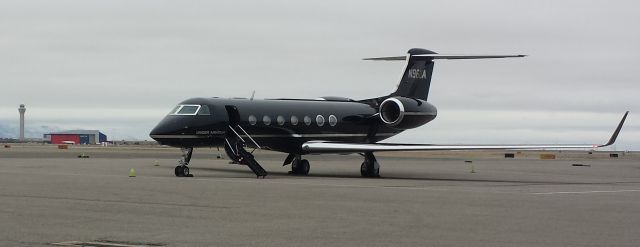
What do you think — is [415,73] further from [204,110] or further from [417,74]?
[204,110]

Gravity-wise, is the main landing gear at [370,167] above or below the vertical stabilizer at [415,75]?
below

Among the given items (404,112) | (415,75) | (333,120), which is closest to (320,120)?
(333,120)

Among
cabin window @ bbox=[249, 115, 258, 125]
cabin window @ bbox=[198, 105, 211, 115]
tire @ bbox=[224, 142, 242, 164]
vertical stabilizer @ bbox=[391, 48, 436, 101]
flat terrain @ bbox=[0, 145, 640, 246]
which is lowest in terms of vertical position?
flat terrain @ bbox=[0, 145, 640, 246]

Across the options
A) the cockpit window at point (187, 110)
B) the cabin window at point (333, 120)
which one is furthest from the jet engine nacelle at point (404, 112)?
the cockpit window at point (187, 110)

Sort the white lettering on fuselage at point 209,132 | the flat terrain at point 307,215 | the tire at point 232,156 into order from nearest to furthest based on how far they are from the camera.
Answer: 1. the flat terrain at point 307,215
2. the tire at point 232,156
3. the white lettering on fuselage at point 209,132

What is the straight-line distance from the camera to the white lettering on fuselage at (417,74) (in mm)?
38656

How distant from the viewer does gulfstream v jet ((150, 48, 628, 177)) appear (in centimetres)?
3072

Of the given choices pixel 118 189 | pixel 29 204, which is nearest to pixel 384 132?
pixel 118 189

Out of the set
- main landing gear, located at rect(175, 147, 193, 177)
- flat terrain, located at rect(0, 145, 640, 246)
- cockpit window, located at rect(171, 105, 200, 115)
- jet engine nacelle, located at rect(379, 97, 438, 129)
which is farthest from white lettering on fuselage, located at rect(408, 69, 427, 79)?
flat terrain, located at rect(0, 145, 640, 246)

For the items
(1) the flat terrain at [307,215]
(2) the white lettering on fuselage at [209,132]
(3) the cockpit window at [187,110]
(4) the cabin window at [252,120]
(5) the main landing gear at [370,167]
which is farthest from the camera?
(5) the main landing gear at [370,167]

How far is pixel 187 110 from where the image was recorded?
31.2 metres

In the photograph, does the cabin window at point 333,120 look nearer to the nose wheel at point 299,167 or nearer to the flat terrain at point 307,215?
the nose wheel at point 299,167

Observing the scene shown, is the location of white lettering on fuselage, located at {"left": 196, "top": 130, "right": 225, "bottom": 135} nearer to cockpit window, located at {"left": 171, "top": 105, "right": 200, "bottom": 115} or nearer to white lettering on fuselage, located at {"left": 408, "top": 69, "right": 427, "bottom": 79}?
cockpit window, located at {"left": 171, "top": 105, "right": 200, "bottom": 115}

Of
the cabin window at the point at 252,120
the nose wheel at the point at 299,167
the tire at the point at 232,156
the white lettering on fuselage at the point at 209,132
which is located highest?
the cabin window at the point at 252,120
